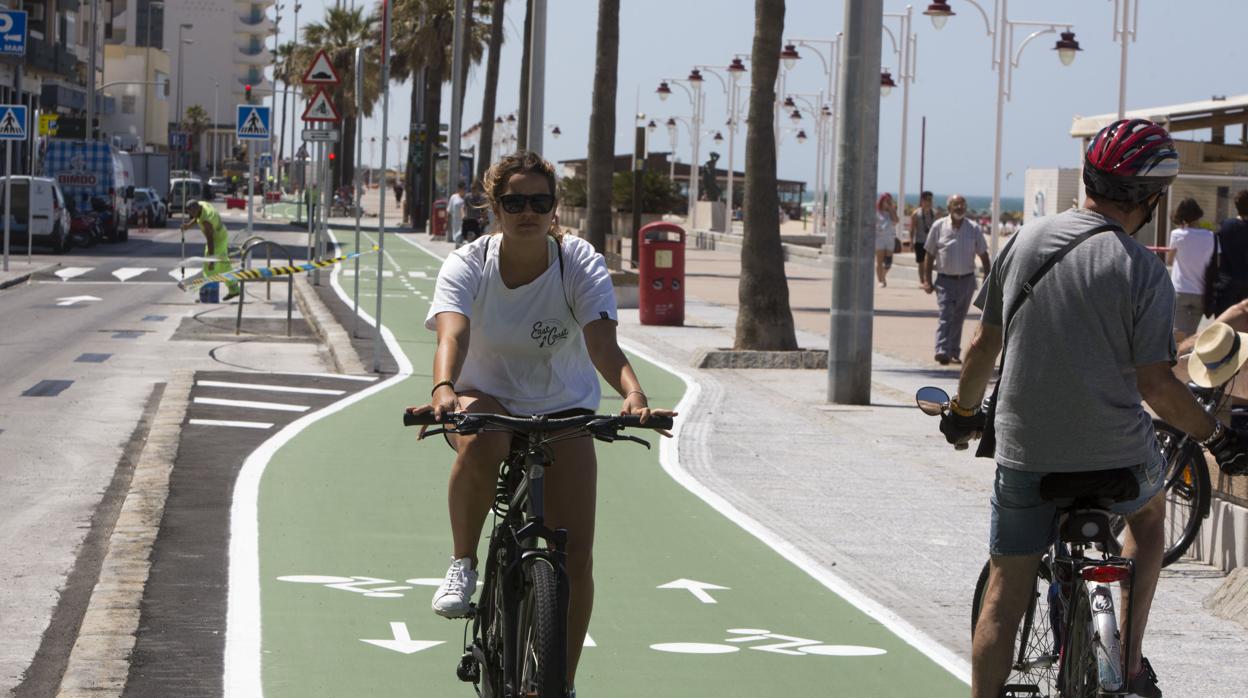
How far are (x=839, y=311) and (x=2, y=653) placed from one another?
1036 cm

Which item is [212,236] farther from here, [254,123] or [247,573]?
[247,573]

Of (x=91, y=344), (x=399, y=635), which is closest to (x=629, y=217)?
(x=91, y=344)

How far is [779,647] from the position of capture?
7.00 meters

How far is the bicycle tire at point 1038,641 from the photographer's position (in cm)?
491

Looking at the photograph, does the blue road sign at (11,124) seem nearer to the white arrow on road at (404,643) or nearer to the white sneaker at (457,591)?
the white arrow on road at (404,643)

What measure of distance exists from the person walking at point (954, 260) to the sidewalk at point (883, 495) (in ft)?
1.80

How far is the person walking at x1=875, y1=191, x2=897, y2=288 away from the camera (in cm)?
3419

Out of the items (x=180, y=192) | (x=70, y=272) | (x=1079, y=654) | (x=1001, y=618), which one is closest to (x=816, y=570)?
(x=1001, y=618)

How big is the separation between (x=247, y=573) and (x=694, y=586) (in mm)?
1933

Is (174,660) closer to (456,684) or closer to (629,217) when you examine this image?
(456,684)

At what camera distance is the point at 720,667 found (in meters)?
6.63

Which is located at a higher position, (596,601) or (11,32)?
(11,32)

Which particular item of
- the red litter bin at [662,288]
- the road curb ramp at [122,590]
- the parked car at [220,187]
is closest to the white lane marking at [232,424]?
the road curb ramp at [122,590]

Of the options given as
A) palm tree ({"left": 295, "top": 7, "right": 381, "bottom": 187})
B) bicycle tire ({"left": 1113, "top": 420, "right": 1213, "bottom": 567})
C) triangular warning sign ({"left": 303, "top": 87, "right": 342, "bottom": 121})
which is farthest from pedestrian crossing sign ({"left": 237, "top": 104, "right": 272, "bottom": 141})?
palm tree ({"left": 295, "top": 7, "right": 381, "bottom": 187})
